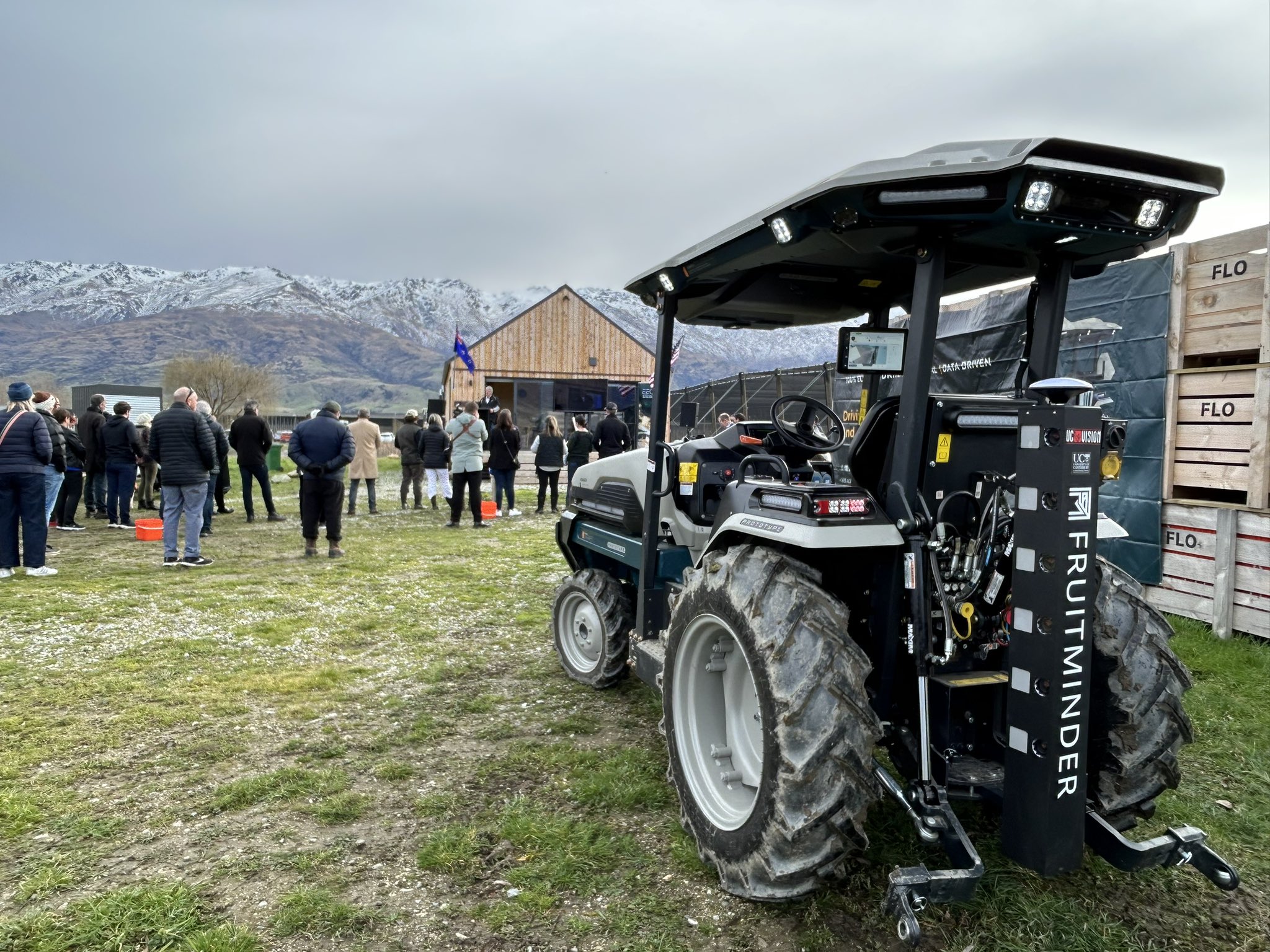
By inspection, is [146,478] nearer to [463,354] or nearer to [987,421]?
[463,354]

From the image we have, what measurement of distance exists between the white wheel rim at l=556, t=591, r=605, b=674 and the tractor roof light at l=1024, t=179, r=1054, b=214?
3342 mm

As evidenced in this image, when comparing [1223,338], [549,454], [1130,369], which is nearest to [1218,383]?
[1223,338]

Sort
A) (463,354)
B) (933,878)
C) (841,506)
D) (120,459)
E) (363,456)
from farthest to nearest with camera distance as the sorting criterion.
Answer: (463,354), (363,456), (120,459), (841,506), (933,878)

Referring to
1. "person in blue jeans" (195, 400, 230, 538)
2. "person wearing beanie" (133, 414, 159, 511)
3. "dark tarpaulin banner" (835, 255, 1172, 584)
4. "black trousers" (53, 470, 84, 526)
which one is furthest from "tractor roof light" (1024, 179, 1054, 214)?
"person wearing beanie" (133, 414, 159, 511)

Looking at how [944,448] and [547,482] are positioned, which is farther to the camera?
[547,482]

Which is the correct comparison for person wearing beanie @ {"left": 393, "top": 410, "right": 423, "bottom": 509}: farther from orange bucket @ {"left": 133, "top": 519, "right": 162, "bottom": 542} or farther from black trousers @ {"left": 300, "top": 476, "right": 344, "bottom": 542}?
black trousers @ {"left": 300, "top": 476, "right": 344, "bottom": 542}

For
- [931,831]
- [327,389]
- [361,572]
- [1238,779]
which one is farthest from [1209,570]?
[327,389]

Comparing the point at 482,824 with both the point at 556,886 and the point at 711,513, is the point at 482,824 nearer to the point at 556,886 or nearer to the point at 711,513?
Answer: the point at 556,886

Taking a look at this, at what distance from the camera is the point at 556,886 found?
294 centimetres

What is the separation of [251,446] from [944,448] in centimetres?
1165

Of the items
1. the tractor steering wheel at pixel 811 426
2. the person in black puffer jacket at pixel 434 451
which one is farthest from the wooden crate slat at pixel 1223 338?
the person in black puffer jacket at pixel 434 451

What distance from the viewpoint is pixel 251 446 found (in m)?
12.3

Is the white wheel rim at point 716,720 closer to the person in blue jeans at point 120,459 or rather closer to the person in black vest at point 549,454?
the person in black vest at point 549,454

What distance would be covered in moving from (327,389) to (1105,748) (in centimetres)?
17731
